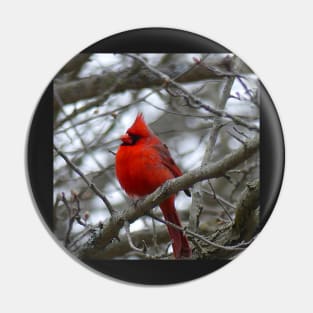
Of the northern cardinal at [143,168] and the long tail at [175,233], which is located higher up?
the northern cardinal at [143,168]

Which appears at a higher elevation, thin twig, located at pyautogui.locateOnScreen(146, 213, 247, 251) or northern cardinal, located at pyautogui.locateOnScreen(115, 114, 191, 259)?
northern cardinal, located at pyautogui.locateOnScreen(115, 114, 191, 259)

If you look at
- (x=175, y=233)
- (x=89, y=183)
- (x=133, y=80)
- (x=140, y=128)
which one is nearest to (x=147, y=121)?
(x=140, y=128)

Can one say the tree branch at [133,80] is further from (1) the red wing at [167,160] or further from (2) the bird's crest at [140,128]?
(1) the red wing at [167,160]

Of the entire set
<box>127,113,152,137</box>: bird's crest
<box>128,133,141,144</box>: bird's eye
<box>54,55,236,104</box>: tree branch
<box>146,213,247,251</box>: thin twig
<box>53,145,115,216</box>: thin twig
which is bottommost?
<box>146,213,247,251</box>: thin twig

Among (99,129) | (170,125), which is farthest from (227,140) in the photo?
(99,129)

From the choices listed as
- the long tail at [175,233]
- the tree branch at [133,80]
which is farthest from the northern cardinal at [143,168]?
the tree branch at [133,80]

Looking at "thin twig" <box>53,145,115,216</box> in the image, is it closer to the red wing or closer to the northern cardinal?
the northern cardinal

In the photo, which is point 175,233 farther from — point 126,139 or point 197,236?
point 126,139

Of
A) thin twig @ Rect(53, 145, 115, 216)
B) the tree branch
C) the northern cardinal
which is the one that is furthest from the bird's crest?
thin twig @ Rect(53, 145, 115, 216)
